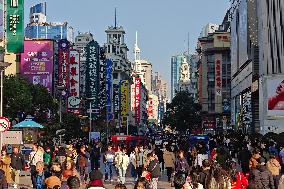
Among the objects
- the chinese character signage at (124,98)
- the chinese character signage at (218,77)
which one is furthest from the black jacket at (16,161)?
the chinese character signage at (218,77)

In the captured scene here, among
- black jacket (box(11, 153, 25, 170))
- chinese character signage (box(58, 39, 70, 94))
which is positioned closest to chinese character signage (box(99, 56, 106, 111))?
chinese character signage (box(58, 39, 70, 94))

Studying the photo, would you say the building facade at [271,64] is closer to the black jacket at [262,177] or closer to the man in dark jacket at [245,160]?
the man in dark jacket at [245,160]

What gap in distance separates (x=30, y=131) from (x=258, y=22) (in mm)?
34994

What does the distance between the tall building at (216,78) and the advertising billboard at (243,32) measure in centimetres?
4072

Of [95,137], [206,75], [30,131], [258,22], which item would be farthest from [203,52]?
[30,131]

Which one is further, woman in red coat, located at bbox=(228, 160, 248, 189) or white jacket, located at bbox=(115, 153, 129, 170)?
white jacket, located at bbox=(115, 153, 129, 170)

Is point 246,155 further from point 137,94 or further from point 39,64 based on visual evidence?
point 137,94

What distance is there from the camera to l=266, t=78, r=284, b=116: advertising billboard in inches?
2461

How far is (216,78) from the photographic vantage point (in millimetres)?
132500

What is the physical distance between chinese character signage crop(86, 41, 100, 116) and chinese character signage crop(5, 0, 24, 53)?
39.5m

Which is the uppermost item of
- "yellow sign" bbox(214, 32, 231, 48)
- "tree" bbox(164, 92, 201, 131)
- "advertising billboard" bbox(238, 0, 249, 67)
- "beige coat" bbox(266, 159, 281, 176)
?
"yellow sign" bbox(214, 32, 231, 48)

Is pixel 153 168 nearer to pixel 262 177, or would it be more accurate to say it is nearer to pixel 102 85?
pixel 262 177

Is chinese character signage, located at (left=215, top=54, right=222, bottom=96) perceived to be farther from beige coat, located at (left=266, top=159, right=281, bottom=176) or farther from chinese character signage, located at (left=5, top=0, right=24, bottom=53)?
beige coat, located at (left=266, top=159, right=281, bottom=176)

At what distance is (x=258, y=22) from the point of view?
2842 inches
